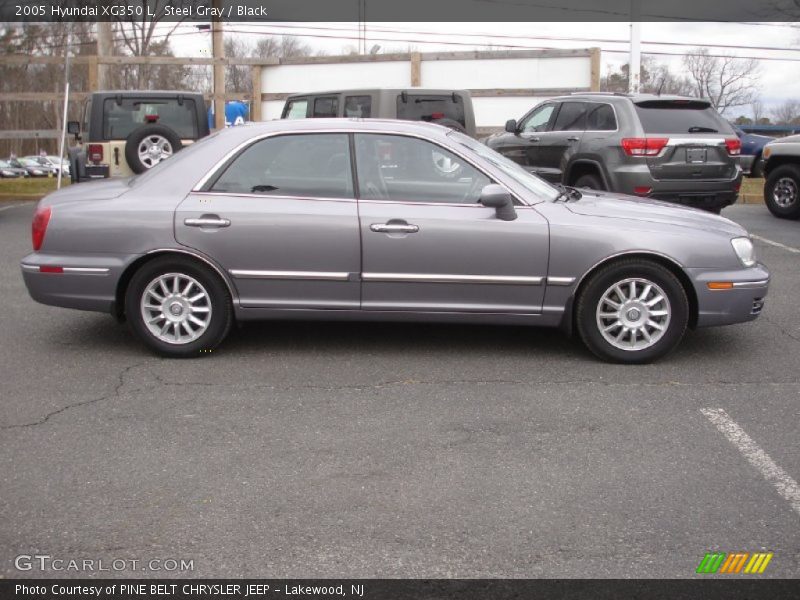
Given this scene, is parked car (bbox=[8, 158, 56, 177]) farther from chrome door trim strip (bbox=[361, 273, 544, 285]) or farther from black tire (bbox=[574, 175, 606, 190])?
chrome door trim strip (bbox=[361, 273, 544, 285])

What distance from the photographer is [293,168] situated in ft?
20.1

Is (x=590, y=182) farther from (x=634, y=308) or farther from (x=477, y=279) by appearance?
(x=477, y=279)

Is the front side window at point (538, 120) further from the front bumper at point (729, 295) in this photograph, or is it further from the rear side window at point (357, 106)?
the front bumper at point (729, 295)

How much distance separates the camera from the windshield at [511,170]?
6.23m

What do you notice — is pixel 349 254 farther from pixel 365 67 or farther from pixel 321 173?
pixel 365 67

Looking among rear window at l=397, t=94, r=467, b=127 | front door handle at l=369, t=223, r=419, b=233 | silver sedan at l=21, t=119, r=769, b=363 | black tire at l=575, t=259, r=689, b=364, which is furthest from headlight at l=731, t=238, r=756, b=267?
rear window at l=397, t=94, r=467, b=127

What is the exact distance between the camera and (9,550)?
3.47m

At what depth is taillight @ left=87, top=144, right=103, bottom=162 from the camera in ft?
39.3

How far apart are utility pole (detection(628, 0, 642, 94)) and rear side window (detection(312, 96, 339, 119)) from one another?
8.90 meters

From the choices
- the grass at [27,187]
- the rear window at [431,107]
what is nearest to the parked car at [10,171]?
the grass at [27,187]

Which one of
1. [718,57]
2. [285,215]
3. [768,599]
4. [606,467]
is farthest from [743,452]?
[718,57]

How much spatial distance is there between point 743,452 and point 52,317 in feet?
17.0
